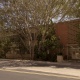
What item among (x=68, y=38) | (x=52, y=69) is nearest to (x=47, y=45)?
(x=68, y=38)

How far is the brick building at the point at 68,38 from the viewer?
110 feet

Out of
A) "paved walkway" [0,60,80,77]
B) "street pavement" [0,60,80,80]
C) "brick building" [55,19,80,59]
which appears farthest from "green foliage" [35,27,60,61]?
"street pavement" [0,60,80,80]

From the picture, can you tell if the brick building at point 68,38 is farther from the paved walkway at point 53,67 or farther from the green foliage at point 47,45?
the paved walkway at point 53,67

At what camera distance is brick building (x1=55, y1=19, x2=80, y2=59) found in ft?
110

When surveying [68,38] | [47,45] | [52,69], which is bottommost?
[52,69]

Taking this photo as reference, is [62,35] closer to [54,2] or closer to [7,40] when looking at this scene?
[54,2]

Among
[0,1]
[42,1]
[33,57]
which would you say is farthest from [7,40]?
[42,1]

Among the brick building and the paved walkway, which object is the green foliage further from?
the paved walkway

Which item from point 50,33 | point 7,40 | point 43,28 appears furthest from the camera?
point 7,40

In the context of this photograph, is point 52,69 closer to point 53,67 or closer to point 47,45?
point 53,67

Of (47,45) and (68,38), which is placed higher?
(68,38)

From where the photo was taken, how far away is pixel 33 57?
116ft

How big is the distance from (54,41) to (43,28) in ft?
8.36

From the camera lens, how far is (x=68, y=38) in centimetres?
3444
